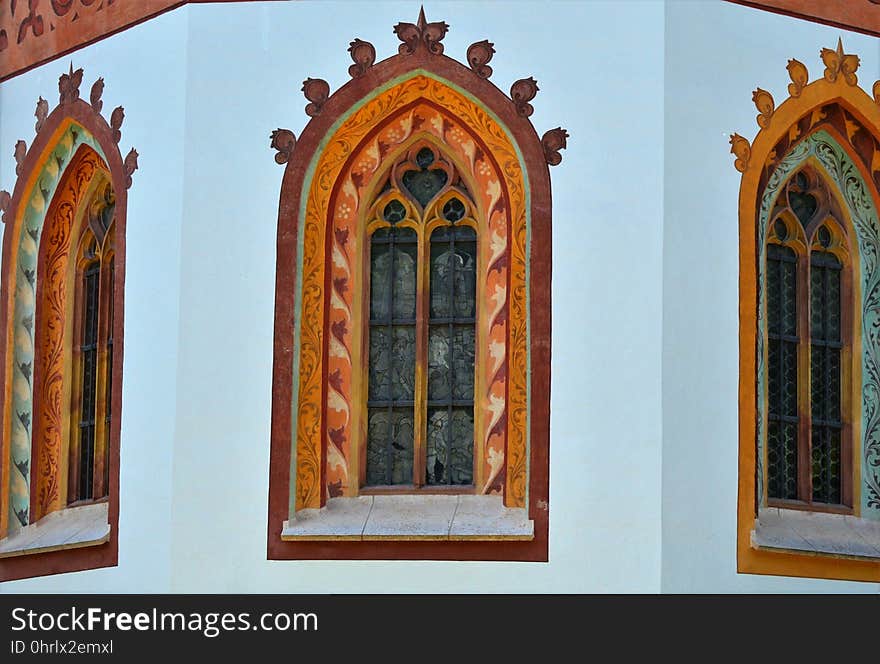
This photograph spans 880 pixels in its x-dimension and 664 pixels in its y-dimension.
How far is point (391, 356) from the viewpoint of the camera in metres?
19.2

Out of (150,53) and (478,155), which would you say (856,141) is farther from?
(150,53)

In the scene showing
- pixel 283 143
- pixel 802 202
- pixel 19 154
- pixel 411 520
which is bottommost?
pixel 411 520

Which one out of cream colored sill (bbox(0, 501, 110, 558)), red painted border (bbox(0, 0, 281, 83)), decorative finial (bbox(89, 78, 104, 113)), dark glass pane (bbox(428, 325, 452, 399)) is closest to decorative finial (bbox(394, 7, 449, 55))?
red painted border (bbox(0, 0, 281, 83))

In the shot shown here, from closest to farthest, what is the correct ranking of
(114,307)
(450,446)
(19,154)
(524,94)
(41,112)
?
(524,94)
(450,446)
(114,307)
(41,112)
(19,154)

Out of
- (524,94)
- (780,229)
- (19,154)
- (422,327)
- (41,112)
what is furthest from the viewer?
(19,154)

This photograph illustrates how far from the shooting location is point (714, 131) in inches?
742

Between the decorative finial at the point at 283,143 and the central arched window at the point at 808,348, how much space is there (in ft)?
12.4

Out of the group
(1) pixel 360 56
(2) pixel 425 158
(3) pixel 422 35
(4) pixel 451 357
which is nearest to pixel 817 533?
(4) pixel 451 357

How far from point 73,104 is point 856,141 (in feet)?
20.4

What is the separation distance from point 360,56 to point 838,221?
4003mm

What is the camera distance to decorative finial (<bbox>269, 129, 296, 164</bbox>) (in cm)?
1911

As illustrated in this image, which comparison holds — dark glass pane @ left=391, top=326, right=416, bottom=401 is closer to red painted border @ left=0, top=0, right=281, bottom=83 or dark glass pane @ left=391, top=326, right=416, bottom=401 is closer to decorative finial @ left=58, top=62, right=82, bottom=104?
red painted border @ left=0, top=0, right=281, bottom=83

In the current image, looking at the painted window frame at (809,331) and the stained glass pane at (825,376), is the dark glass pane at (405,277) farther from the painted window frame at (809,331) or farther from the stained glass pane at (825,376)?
the stained glass pane at (825,376)

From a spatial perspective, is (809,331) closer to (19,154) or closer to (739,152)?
(739,152)
